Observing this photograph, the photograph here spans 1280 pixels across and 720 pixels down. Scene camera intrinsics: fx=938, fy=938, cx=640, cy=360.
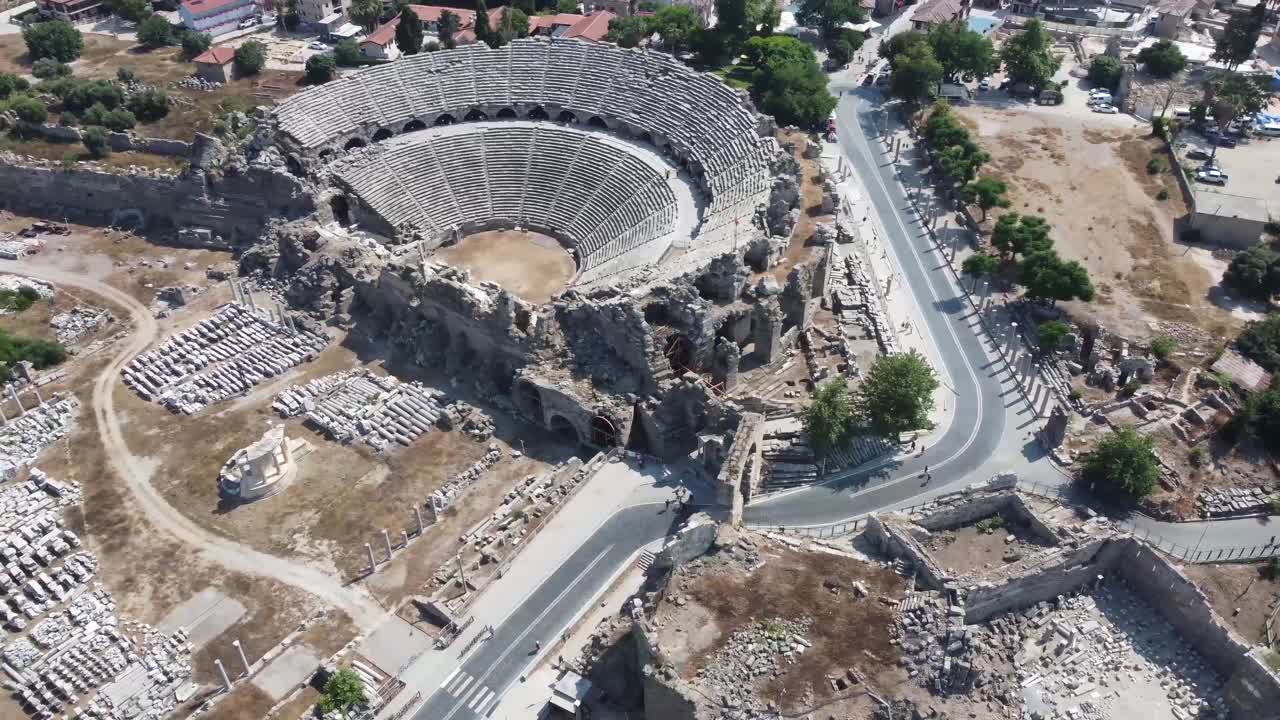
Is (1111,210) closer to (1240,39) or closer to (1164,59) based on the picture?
(1164,59)

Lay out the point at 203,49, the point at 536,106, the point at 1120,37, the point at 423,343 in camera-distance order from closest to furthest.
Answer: the point at 423,343 → the point at 536,106 → the point at 203,49 → the point at 1120,37

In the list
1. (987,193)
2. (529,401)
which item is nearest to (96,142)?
(529,401)

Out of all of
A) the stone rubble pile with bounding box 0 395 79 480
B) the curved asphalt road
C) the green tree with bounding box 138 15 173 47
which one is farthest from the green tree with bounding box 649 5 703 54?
the stone rubble pile with bounding box 0 395 79 480

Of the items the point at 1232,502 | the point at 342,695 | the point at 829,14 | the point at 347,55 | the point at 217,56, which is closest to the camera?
the point at 342,695

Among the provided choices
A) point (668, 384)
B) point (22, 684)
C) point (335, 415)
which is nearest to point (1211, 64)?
point (668, 384)

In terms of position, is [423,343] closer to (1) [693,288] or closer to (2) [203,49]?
(1) [693,288]

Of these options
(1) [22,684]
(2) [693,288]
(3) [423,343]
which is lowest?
(1) [22,684]

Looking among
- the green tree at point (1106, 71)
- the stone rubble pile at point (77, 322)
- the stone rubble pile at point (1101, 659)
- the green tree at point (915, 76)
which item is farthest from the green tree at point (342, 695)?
the green tree at point (1106, 71)
